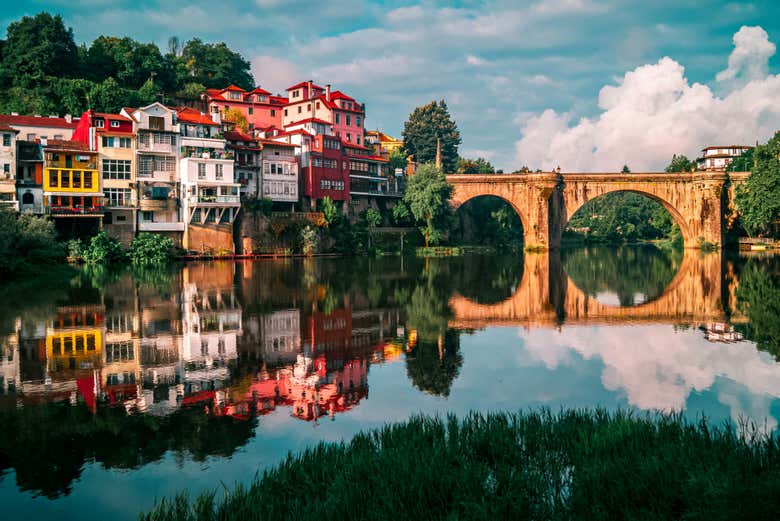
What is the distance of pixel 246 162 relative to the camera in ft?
218

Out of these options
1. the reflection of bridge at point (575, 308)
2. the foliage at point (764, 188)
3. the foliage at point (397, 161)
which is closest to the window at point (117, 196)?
the reflection of bridge at point (575, 308)

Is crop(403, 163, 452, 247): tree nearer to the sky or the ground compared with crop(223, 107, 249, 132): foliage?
nearer to the ground

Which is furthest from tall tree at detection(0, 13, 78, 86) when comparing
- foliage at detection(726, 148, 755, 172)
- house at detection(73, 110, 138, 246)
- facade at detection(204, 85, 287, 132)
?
foliage at detection(726, 148, 755, 172)

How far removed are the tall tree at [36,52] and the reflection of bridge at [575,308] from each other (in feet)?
205

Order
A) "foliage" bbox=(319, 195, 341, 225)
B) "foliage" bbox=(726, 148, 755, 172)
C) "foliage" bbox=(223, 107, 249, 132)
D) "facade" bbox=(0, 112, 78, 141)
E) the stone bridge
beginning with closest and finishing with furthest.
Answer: "facade" bbox=(0, 112, 78, 141) → "foliage" bbox=(319, 195, 341, 225) → the stone bridge → "foliage" bbox=(223, 107, 249, 132) → "foliage" bbox=(726, 148, 755, 172)

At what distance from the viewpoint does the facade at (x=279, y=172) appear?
6719 cm

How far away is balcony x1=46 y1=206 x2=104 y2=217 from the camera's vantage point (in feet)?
172

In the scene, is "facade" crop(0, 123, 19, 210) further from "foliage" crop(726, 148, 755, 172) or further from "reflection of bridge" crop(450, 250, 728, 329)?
"foliage" crop(726, 148, 755, 172)

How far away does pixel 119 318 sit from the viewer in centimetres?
2388

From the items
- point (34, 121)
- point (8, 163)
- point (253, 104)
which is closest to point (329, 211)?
point (253, 104)

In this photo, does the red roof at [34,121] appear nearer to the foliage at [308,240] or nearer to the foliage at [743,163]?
the foliage at [308,240]

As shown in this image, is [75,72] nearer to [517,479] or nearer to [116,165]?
[116,165]

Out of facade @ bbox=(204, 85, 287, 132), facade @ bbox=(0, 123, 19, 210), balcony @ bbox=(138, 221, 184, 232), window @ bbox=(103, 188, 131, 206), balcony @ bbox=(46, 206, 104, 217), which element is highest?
facade @ bbox=(204, 85, 287, 132)

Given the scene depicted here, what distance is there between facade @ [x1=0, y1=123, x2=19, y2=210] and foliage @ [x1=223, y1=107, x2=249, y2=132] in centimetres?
2973
